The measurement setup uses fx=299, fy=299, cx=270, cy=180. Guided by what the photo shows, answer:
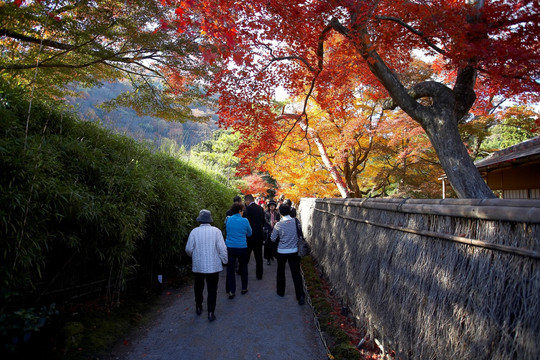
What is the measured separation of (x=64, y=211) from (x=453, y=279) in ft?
11.4

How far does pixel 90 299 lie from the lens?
426 centimetres

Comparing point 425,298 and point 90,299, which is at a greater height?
point 425,298

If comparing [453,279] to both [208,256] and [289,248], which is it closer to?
[208,256]

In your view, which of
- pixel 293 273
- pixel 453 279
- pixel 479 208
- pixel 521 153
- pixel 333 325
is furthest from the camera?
pixel 521 153

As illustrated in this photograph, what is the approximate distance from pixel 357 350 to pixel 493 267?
218 centimetres

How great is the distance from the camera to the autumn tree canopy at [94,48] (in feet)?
17.6

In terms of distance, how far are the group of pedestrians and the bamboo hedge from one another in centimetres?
91

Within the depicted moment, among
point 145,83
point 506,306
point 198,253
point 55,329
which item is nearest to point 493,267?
point 506,306

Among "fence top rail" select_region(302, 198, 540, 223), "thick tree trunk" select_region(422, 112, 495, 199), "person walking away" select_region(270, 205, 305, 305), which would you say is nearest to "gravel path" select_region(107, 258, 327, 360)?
"person walking away" select_region(270, 205, 305, 305)

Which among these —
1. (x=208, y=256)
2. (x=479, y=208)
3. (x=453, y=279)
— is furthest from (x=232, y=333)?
(x=479, y=208)

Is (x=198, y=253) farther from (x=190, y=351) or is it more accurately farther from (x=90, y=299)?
(x=90, y=299)

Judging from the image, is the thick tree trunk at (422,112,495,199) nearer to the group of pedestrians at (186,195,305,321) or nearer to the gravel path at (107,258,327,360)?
the group of pedestrians at (186,195,305,321)

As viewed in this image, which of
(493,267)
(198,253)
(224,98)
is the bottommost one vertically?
(198,253)

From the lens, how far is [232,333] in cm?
397
